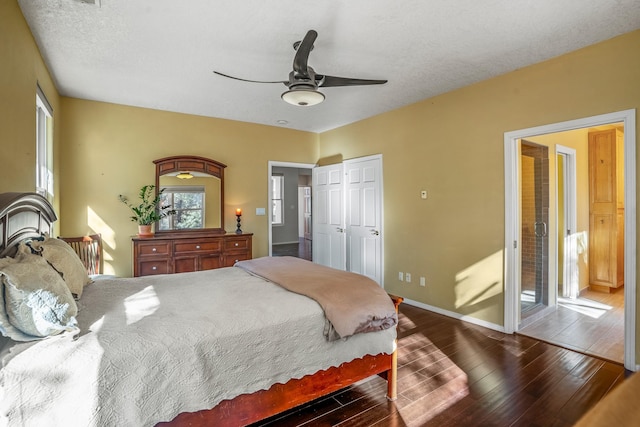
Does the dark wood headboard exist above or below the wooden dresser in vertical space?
above

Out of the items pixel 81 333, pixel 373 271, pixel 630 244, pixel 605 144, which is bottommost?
pixel 373 271

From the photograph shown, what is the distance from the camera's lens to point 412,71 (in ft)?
10.7

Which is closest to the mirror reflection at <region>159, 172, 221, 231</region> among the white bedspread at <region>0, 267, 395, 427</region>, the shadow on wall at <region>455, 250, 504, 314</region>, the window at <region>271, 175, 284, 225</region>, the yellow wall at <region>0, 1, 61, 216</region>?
the yellow wall at <region>0, 1, 61, 216</region>

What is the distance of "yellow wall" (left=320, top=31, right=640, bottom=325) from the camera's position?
2766 millimetres

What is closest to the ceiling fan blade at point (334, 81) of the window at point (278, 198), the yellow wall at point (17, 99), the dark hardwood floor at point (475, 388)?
the yellow wall at point (17, 99)

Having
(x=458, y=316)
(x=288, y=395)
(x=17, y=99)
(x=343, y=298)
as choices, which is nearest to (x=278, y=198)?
(x=458, y=316)

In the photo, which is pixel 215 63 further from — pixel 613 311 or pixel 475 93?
pixel 613 311

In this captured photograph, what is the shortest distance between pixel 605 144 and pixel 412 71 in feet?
11.7

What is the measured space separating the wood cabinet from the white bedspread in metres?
4.53

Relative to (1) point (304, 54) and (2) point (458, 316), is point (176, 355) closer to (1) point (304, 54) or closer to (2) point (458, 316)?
(1) point (304, 54)

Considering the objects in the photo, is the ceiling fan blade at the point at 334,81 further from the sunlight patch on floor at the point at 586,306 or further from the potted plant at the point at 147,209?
the sunlight patch on floor at the point at 586,306

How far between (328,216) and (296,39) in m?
3.44

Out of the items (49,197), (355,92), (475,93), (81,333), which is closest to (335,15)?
(355,92)

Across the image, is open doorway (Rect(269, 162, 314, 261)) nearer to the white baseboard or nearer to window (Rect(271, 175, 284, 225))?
window (Rect(271, 175, 284, 225))
